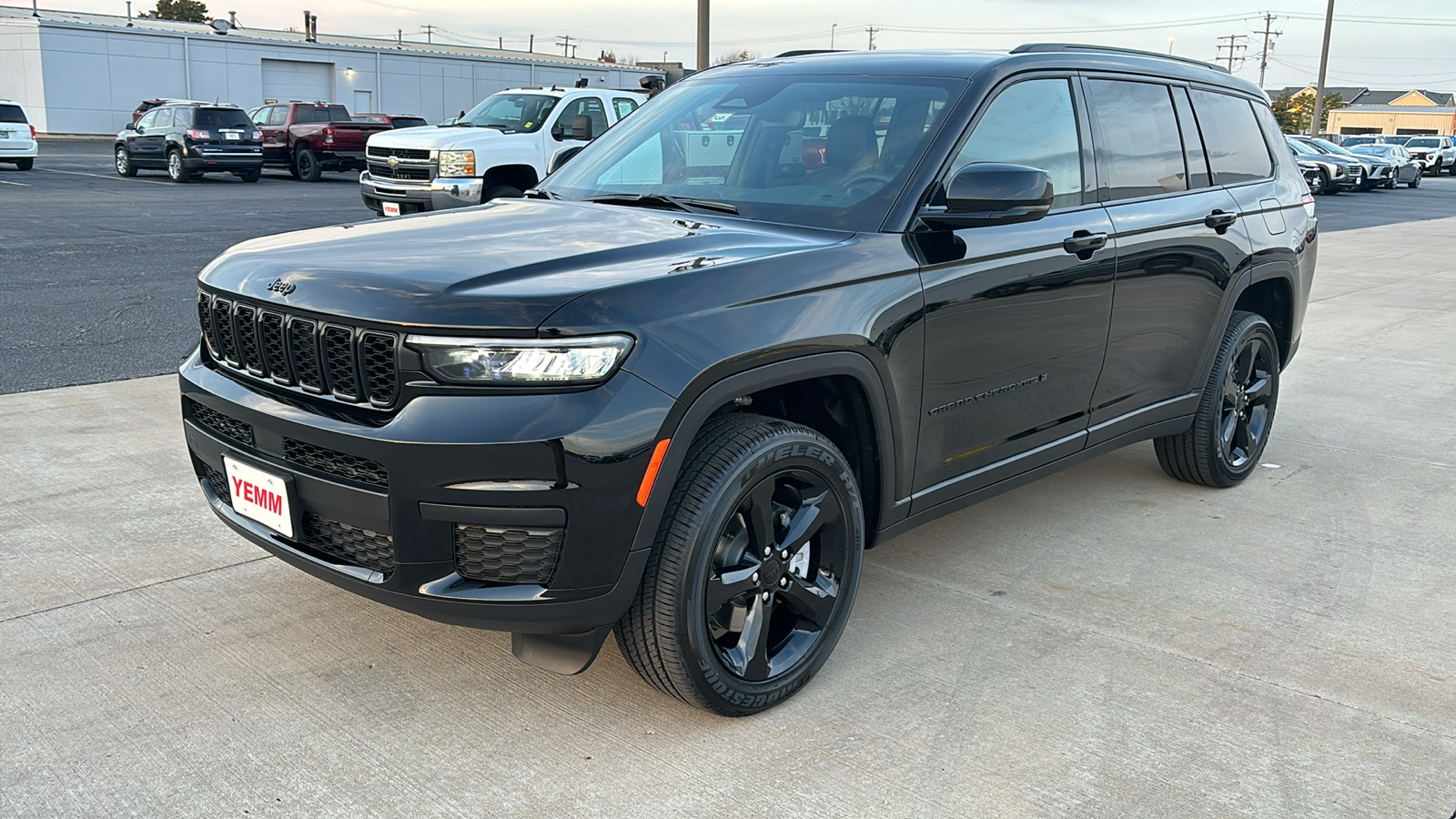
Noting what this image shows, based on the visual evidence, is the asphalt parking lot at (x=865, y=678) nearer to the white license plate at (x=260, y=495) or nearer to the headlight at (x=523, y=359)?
the white license plate at (x=260, y=495)

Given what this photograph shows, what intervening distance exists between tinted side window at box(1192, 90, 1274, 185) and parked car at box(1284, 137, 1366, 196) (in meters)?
27.8

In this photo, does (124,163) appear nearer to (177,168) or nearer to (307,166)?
(177,168)

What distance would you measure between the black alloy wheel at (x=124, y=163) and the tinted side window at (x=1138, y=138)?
2520 centimetres

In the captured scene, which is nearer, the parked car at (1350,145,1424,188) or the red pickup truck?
the red pickup truck

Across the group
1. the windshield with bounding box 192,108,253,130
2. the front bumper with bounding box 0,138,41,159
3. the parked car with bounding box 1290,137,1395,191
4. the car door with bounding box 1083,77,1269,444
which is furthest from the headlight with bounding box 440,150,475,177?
the parked car with bounding box 1290,137,1395,191

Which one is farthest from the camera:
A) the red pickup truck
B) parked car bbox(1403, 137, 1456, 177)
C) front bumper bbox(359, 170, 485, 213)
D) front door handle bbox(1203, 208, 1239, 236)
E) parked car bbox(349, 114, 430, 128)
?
parked car bbox(1403, 137, 1456, 177)

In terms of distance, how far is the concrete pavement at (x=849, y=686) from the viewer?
2.80 meters

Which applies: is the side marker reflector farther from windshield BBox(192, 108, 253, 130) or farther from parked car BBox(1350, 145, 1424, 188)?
parked car BBox(1350, 145, 1424, 188)

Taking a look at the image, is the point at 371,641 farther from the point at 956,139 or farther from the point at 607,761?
the point at 956,139

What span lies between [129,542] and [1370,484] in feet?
17.0

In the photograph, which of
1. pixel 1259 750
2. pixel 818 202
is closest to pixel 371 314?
pixel 818 202

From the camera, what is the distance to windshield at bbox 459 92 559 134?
15.1 meters

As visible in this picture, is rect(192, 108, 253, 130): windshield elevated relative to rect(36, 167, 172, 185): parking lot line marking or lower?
elevated

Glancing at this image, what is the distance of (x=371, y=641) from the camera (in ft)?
11.5
